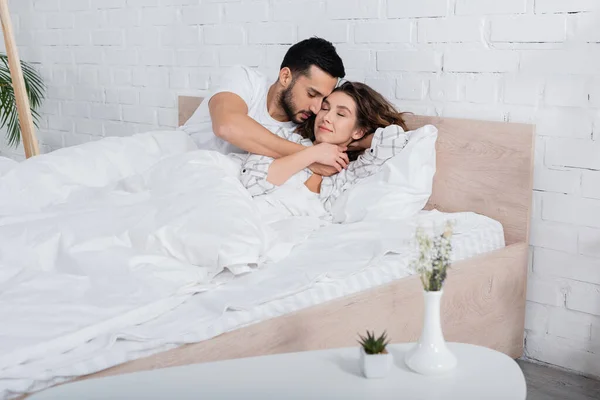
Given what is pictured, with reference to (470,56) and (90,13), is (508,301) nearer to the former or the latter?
(470,56)

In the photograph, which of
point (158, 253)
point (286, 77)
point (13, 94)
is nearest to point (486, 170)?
point (286, 77)

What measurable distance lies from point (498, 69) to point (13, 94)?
8.29 ft

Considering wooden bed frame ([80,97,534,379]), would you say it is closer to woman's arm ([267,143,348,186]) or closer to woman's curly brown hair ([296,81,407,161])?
woman's curly brown hair ([296,81,407,161])

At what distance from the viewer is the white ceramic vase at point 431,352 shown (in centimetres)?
112

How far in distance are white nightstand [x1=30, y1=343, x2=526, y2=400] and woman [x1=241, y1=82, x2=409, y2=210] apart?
118 cm

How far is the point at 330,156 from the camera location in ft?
7.79

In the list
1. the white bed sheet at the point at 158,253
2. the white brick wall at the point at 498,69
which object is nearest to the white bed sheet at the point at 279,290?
the white bed sheet at the point at 158,253

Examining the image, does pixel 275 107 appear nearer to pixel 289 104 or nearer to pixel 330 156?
pixel 289 104

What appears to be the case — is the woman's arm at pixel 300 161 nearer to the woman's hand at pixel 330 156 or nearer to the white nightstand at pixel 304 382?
the woman's hand at pixel 330 156

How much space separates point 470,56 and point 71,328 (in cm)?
154

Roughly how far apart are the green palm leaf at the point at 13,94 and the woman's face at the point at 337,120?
1.94 m

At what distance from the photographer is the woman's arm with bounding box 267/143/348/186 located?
232 centimetres

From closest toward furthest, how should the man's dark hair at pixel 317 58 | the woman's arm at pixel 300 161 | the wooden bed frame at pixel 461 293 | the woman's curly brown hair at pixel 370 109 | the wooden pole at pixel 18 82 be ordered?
the wooden bed frame at pixel 461 293 < the woman's arm at pixel 300 161 < the woman's curly brown hair at pixel 370 109 < the man's dark hair at pixel 317 58 < the wooden pole at pixel 18 82

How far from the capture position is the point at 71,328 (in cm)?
140
